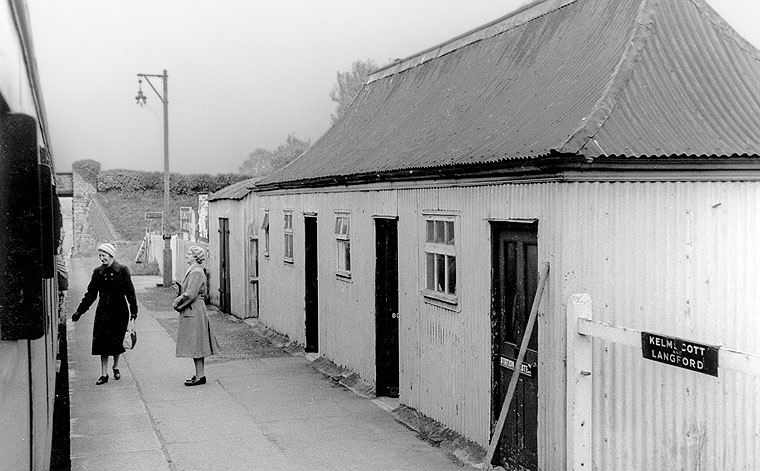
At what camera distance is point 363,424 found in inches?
374

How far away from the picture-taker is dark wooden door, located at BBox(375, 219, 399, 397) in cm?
1066

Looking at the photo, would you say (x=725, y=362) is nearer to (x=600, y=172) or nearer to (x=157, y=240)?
(x=600, y=172)

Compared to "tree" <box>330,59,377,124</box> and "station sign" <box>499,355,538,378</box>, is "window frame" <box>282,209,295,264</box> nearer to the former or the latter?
"station sign" <box>499,355,538,378</box>

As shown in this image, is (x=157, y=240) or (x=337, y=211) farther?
(x=157, y=240)

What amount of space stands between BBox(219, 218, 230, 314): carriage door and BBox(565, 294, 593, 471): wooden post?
47.4 ft

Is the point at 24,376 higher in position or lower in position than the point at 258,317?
higher

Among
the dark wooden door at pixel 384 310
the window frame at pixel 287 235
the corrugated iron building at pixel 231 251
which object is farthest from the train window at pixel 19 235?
the corrugated iron building at pixel 231 251

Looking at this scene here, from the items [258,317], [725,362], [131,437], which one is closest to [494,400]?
[725,362]

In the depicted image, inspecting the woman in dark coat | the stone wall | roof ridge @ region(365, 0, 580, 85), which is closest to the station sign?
roof ridge @ region(365, 0, 580, 85)

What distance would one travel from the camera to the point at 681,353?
4.71 meters

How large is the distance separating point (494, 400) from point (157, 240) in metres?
28.5

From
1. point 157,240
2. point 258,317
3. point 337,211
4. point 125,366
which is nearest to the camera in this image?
point 337,211

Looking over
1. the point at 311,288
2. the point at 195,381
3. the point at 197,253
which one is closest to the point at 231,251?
the point at 311,288

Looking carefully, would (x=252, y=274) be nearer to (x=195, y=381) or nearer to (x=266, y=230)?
(x=266, y=230)
